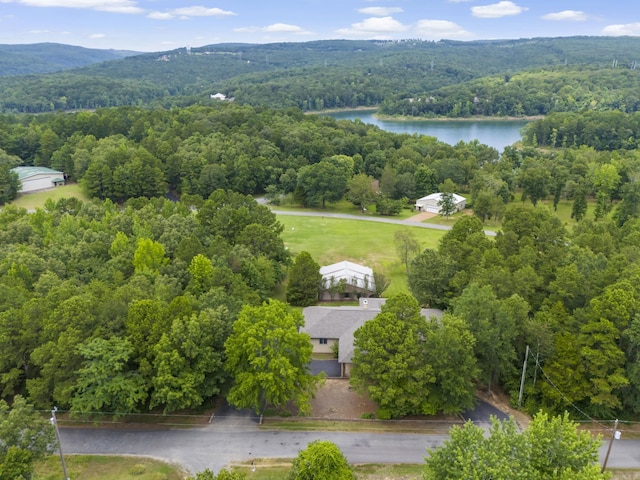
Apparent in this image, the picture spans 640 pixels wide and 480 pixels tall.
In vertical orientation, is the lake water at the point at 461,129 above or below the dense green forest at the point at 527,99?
below

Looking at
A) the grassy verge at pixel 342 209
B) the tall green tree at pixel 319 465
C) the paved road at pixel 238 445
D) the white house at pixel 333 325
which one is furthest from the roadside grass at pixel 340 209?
the tall green tree at pixel 319 465

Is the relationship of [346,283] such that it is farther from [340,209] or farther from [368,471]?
[340,209]

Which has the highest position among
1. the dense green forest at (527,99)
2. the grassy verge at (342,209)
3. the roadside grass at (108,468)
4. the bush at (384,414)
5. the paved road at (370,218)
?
the dense green forest at (527,99)

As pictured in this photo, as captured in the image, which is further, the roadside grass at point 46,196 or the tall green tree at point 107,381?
the roadside grass at point 46,196

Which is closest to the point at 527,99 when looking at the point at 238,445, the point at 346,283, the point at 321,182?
the point at 321,182

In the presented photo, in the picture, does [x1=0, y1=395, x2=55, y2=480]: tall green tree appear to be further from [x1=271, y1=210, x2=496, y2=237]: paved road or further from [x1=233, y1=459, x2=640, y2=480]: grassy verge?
[x1=271, y1=210, x2=496, y2=237]: paved road

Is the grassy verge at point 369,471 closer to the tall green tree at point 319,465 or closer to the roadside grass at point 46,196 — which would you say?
the tall green tree at point 319,465
